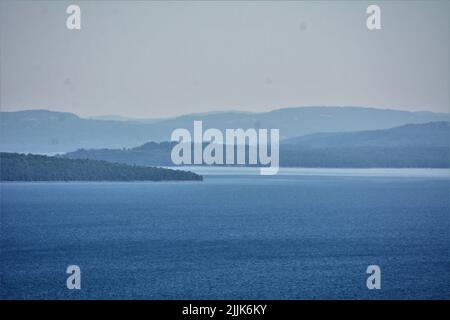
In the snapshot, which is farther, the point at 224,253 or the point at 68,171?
the point at 68,171

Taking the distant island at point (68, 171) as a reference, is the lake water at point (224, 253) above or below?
below

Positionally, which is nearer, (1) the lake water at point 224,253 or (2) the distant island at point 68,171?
(1) the lake water at point 224,253

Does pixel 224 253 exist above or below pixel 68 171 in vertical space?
below

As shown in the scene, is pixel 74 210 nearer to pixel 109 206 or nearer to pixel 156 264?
pixel 109 206

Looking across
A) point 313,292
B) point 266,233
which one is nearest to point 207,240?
point 266,233
